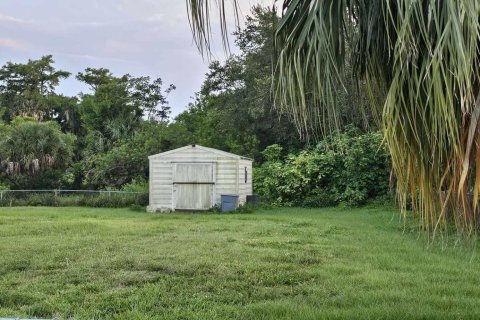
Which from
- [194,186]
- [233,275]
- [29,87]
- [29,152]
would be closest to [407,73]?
[233,275]

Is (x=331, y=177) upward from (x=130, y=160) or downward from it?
downward

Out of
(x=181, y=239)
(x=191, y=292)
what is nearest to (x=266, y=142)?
(x=181, y=239)

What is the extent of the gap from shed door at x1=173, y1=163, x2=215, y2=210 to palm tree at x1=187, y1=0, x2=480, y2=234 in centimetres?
1245

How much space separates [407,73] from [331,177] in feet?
48.4

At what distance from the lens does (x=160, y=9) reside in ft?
7.93

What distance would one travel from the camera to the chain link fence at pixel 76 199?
15.7 m

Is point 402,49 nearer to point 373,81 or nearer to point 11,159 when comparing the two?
point 373,81

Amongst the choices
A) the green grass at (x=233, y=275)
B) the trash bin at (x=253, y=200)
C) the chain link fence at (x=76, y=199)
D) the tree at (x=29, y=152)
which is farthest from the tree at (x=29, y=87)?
the green grass at (x=233, y=275)

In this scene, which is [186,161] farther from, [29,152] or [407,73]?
[407,73]

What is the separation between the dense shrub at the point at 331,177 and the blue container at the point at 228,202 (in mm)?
2370

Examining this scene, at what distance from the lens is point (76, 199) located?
16.1m

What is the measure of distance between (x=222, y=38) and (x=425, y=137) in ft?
2.70

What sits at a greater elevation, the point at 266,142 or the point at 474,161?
the point at 266,142

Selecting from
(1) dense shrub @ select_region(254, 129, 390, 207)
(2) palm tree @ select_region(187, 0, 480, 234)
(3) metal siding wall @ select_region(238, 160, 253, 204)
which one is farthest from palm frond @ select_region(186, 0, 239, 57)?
(1) dense shrub @ select_region(254, 129, 390, 207)
